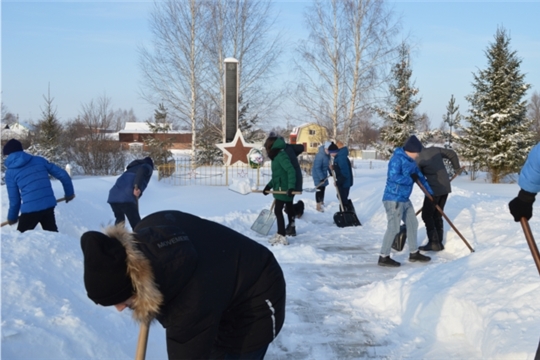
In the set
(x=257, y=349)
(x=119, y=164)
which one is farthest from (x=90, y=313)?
(x=119, y=164)

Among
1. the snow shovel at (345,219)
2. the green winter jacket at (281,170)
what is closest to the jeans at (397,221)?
the green winter jacket at (281,170)

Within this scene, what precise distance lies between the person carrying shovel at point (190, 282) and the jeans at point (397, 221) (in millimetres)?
4597

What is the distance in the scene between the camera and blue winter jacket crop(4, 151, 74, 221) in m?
6.29

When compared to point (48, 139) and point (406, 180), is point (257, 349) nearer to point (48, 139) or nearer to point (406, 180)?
point (406, 180)

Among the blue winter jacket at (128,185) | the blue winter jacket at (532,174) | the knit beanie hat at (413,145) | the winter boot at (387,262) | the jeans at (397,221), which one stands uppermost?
the knit beanie hat at (413,145)

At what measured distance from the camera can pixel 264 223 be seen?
943 cm

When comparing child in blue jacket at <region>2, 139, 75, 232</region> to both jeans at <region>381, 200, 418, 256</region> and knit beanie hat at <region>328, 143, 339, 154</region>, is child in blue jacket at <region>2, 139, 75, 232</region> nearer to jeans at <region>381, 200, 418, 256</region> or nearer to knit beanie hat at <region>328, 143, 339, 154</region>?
jeans at <region>381, 200, 418, 256</region>

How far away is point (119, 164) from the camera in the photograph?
23891 mm

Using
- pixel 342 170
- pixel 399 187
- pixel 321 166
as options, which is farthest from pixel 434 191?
pixel 321 166

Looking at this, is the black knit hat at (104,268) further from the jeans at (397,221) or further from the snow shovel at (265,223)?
the snow shovel at (265,223)

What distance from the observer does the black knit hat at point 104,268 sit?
185 centimetres

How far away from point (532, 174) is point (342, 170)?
8.04m

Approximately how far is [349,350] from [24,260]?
9.27 feet

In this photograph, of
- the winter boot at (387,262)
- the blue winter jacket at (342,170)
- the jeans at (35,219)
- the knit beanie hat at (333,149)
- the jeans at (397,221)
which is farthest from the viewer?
the knit beanie hat at (333,149)
